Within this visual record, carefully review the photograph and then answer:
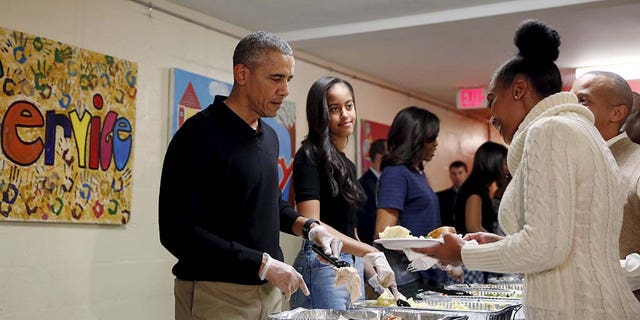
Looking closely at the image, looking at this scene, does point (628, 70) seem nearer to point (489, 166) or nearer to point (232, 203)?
point (489, 166)

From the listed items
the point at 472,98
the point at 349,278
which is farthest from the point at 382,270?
the point at 472,98

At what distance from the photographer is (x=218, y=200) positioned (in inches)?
83.7

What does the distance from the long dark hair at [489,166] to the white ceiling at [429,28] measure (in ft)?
2.85

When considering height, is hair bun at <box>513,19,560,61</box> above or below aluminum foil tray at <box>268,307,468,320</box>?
above

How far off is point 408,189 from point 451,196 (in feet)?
11.5

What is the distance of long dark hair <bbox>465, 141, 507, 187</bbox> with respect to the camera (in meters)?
4.66

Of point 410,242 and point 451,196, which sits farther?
point 451,196

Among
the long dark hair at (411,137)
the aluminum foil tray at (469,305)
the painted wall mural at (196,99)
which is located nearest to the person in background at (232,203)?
the aluminum foil tray at (469,305)

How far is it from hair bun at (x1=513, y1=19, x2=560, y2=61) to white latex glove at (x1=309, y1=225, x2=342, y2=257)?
0.86m

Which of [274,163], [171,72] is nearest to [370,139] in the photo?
[171,72]

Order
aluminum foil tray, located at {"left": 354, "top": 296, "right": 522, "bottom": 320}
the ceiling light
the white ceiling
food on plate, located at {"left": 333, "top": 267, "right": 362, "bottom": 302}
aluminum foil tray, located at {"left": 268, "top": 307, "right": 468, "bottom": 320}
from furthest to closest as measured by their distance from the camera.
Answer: the ceiling light < the white ceiling < aluminum foil tray, located at {"left": 354, "top": 296, "right": 522, "bottom": 320} < food on plate, located at {"left": 333, "top": 267, "right": 362, "bottom": 302} < aluminum foil tray, located at {"left": 268, "top": 307, "right": 468, "bottom": 320}

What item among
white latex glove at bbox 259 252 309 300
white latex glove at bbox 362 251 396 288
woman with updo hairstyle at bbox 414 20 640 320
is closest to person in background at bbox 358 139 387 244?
white latex glove at bbox 362 251 396 288

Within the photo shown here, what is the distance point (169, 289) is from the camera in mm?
4406

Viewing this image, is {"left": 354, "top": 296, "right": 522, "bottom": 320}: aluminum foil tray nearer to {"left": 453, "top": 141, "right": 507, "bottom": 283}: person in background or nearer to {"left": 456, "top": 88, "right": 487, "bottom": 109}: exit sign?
{"left": 453, "top": 141, "right": 507, "bottom": 283}: person in background
